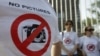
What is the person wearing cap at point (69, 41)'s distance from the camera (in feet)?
16.6

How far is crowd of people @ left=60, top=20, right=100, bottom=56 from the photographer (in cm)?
511

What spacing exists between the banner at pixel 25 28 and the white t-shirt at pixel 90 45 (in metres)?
3.43

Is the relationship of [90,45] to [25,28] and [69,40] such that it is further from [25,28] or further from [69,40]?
[25,28]

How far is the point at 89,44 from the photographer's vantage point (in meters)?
5.22

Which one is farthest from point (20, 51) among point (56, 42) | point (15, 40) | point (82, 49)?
point (82, 49)

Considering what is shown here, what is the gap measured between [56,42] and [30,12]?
27 cm

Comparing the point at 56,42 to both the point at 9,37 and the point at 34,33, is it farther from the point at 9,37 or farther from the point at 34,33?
the point at 9,37

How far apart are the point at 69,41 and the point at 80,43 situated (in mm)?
262

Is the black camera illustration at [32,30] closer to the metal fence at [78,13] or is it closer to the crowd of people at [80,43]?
the crowd of people at [80,43]

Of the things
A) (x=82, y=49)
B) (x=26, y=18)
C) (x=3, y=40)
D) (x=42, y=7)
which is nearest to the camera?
(x=3, y=40)

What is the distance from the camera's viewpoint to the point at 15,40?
161 cm

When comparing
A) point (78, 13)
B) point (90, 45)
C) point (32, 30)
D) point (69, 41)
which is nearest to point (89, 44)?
point (90, 45)

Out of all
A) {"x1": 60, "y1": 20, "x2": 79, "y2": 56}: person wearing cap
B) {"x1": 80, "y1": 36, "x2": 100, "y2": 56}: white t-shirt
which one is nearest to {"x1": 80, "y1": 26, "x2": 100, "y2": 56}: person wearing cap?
{"x1": 80, "y1": 36, "x2": 100, "y2": 56}: white t-shirt

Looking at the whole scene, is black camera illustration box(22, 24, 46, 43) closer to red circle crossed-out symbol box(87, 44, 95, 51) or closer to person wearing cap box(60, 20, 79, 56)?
person wearing cap box(60, 20, 79, 56)
